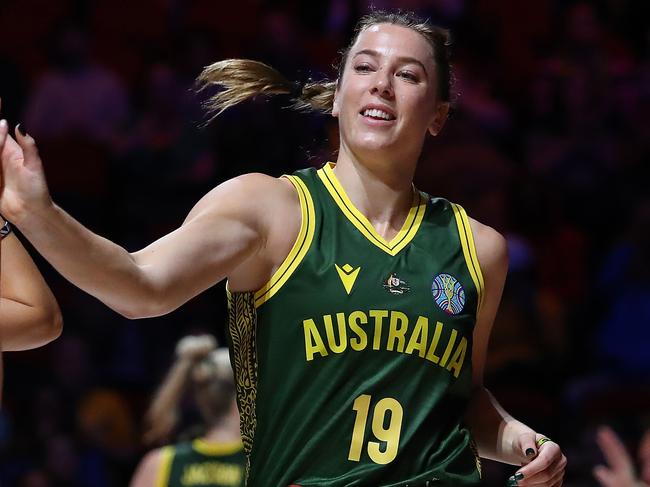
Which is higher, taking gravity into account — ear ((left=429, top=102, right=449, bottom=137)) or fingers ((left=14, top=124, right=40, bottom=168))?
ear ((left=429, top=102, right=449, bottom=137))

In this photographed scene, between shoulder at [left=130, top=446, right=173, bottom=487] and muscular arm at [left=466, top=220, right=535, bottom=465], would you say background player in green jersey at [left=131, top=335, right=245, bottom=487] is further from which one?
muscular arm at [left=466, top=220, right=535, bottom=465]

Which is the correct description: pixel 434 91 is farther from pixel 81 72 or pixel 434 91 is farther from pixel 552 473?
pixel 81 72

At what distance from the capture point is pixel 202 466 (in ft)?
19.1

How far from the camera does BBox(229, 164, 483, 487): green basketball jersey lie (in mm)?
3117

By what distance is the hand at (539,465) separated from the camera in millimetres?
3248

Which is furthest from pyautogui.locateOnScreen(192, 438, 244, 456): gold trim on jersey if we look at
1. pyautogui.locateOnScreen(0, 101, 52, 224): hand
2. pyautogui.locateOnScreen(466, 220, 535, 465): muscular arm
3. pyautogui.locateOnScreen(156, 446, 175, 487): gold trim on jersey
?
pyautogui.locateOnScreen(0, 101, 52, 224): hand

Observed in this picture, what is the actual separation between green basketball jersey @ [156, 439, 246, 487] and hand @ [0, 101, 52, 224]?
340 cm

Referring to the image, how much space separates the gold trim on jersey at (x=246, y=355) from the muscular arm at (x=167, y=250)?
0.17m

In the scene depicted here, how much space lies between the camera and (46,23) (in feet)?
27.9

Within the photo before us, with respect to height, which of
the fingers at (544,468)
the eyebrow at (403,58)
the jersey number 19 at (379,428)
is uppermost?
the eyebrow at (403,58)

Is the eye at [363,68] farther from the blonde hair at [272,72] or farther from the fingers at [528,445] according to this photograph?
the fingers at [528,445]

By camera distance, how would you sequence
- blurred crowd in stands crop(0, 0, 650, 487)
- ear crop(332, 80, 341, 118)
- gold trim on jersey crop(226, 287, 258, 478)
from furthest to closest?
blurred crowd in stands crop(0, 0, 650, 487) < ear crop(332, 80, 341, 118) < gold trim on jersey crop(226, 287, 258, 478)

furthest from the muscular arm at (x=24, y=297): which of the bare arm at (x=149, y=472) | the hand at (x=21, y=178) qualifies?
the bare arm at (x=149, y=472)

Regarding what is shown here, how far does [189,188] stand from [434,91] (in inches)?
175
